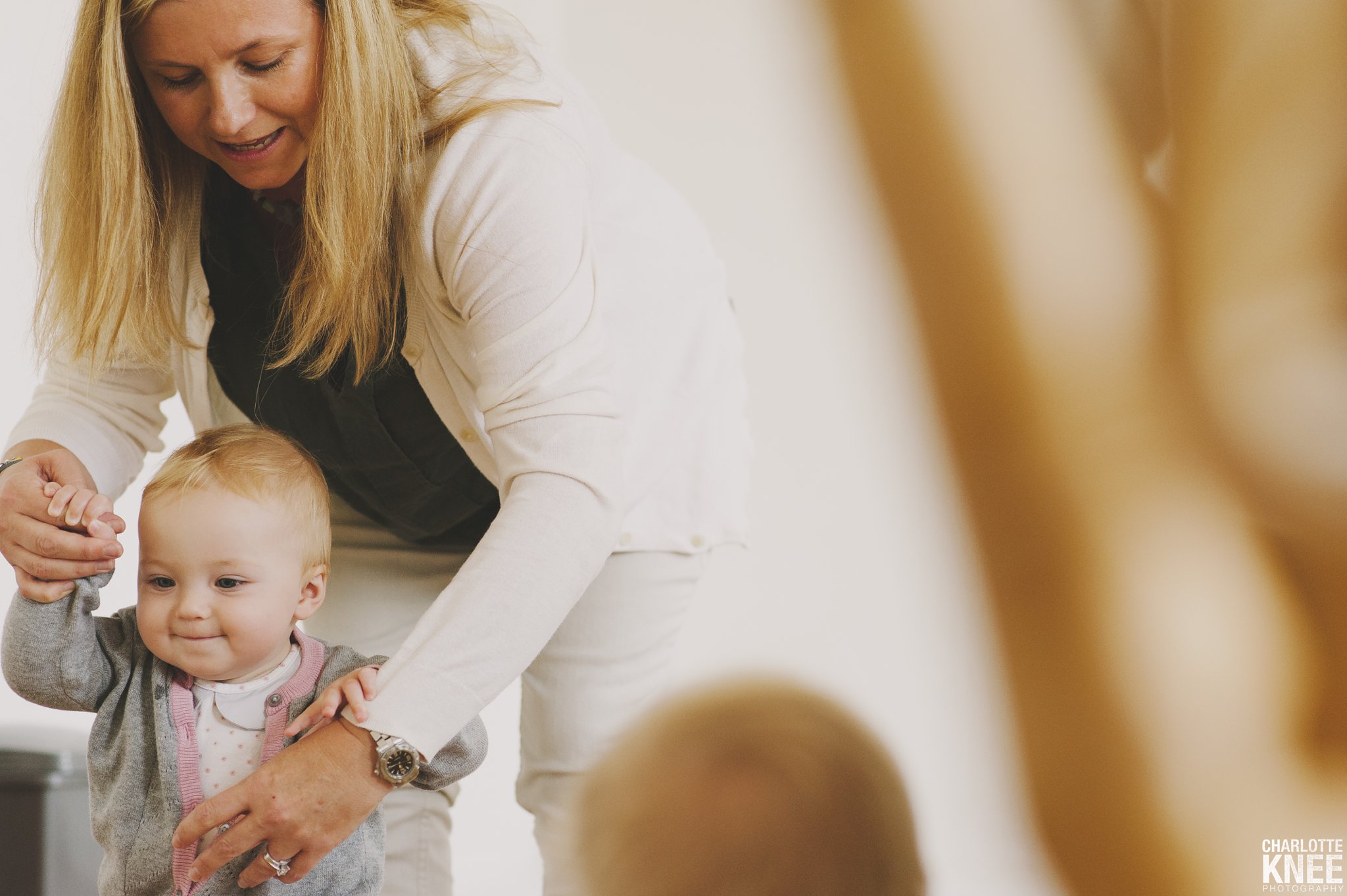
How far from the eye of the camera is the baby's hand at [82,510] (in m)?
0.67

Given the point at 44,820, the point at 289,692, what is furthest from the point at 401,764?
the point at 44,820

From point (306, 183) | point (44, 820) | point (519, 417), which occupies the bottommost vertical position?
point (44, 820)

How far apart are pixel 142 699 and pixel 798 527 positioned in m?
0.47

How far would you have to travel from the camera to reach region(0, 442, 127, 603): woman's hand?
67cm

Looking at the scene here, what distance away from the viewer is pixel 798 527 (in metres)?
0.88

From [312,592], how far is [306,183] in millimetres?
255

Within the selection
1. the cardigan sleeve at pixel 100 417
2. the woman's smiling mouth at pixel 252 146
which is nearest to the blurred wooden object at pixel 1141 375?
the woman's smiling mouth at pixel 252 146

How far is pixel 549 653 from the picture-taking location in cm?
85

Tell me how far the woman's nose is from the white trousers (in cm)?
37

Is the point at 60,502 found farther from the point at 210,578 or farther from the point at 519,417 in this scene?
the point at 519,417

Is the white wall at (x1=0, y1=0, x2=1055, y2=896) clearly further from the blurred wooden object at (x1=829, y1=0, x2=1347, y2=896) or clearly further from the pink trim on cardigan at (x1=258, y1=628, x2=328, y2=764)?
the pink trim on cardigan at (x1=258, y1=628, x2=328, y2=764)

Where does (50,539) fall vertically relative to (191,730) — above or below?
above

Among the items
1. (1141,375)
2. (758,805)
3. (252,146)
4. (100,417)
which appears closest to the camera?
(1141,375)

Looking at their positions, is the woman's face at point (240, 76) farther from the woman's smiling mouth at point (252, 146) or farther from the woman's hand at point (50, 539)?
the woman's hand at point (50, 539)
